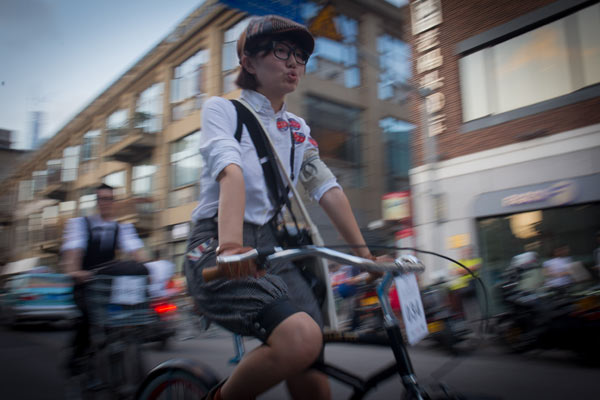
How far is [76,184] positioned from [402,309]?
29530mm

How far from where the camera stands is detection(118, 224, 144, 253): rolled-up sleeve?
12.1 ft

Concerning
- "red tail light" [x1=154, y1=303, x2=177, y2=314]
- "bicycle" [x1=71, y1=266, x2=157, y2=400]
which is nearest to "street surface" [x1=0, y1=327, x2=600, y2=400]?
Answer: "bicycle" [x1=71, y1=266, x2=157, y2=400]

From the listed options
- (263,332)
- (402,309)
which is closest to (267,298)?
(263,332)

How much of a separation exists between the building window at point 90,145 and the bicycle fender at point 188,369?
25022mm

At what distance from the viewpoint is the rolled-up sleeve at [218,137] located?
157cm

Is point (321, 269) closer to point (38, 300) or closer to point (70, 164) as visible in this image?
point (38, 300)

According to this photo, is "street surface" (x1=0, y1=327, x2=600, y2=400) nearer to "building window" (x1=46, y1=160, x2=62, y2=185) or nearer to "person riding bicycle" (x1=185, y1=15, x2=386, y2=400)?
"person riding bicycle" (x1=185, y1=15, x2=386, y2=400)

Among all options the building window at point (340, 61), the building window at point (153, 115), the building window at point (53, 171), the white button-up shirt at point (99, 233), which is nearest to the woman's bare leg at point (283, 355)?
the white button-up shirt at point (99, 233)

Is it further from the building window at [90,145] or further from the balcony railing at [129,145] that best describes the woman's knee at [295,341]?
the building window at [90,145]

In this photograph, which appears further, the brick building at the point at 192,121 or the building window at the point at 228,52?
the building window at the point at 228,52

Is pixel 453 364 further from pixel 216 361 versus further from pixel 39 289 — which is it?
pixel 39 289

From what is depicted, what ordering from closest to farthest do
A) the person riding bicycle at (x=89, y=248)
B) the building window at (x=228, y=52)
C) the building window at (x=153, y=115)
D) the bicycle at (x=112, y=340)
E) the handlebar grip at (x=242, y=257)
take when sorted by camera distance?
the handlebar grip at (x=242, y=257) < the bicycle at (x=112, y=340) < the person riding bicycle at (x=89, y=248) < the building window at (x=228, y=52) < the building window at (x=153, y=115)

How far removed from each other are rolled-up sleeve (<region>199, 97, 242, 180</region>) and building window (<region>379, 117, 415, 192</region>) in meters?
12.6

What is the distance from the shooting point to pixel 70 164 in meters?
28.0
